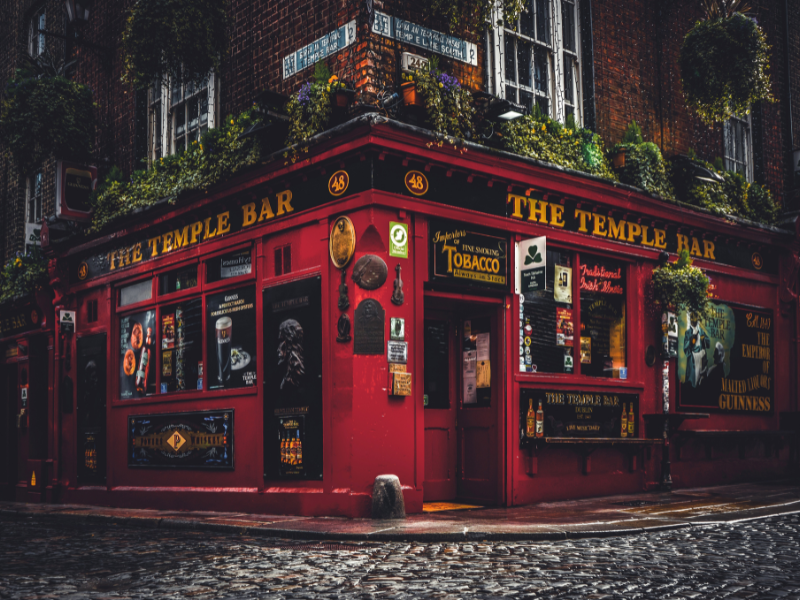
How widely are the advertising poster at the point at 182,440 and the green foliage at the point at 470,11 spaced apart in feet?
19.7

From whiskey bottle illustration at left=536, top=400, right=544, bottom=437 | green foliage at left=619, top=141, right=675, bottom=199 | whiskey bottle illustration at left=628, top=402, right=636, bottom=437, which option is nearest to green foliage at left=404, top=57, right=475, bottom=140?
green foliage at left=619, top=141, right=675, bottom=199

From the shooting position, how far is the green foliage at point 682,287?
A: 12945 mm

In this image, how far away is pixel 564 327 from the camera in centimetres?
1207

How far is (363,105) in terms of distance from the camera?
10.2 meters

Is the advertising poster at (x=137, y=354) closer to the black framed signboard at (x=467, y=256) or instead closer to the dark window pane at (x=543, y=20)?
the black framed signboard at (x=467, y=256)

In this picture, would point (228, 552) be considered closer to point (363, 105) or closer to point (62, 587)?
point (62, 587)

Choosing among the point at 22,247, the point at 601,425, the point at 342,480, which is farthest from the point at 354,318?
the point at 22,247

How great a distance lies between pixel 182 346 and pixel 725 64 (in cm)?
954

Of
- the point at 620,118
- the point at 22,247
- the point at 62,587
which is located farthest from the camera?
the point at 22,247

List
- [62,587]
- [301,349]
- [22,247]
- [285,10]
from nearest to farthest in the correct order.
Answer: [62,587], [301,349], [285,10], [22,247]

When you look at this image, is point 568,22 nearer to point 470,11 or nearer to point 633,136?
point 633,136

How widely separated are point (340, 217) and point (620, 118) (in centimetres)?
573

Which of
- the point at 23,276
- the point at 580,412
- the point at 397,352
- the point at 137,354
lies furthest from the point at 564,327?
the point at 23,276

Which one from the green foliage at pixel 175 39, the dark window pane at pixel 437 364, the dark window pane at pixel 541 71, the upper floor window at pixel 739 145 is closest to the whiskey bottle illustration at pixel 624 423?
the dark window pane at pixel 437 364
